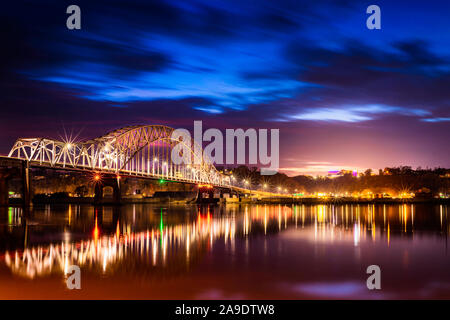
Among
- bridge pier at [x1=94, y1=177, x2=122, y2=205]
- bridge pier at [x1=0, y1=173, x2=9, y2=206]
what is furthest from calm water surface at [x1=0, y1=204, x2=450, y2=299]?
bridge pier at [x1=94, y1=177, x2=122, y2=205]

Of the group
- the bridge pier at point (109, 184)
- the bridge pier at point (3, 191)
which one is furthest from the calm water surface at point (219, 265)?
the bridge pier at point (109, 184)

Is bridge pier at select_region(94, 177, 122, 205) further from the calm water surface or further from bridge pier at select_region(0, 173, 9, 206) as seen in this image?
the calm water surface

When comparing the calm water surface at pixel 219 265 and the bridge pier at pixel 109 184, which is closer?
the calm water surface at pixel 219 265

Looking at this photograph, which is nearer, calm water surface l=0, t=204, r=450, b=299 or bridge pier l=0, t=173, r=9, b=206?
calm water surface l=0, t=204, r=450, b=299

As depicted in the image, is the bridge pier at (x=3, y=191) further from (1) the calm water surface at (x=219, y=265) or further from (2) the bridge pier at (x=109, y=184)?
(1) the calm water surface at (x=219, y=265)

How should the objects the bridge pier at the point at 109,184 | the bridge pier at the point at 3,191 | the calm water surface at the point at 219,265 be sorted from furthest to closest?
the bridge pier at the point at 109,184, the bridge pier at the point at 3,191, the calm water surface at the point at 219,265

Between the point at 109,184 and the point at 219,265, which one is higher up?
the point at 109,184

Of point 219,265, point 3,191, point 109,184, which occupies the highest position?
point 109,184

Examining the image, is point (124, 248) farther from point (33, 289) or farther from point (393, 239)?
point (393, 239)

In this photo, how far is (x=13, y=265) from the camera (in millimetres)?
19578

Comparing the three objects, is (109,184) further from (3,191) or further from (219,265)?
(219,265)

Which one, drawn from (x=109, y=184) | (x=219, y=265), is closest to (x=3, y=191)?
(x=109, y=184)

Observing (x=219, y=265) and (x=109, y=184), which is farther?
(x=109, y=184)
